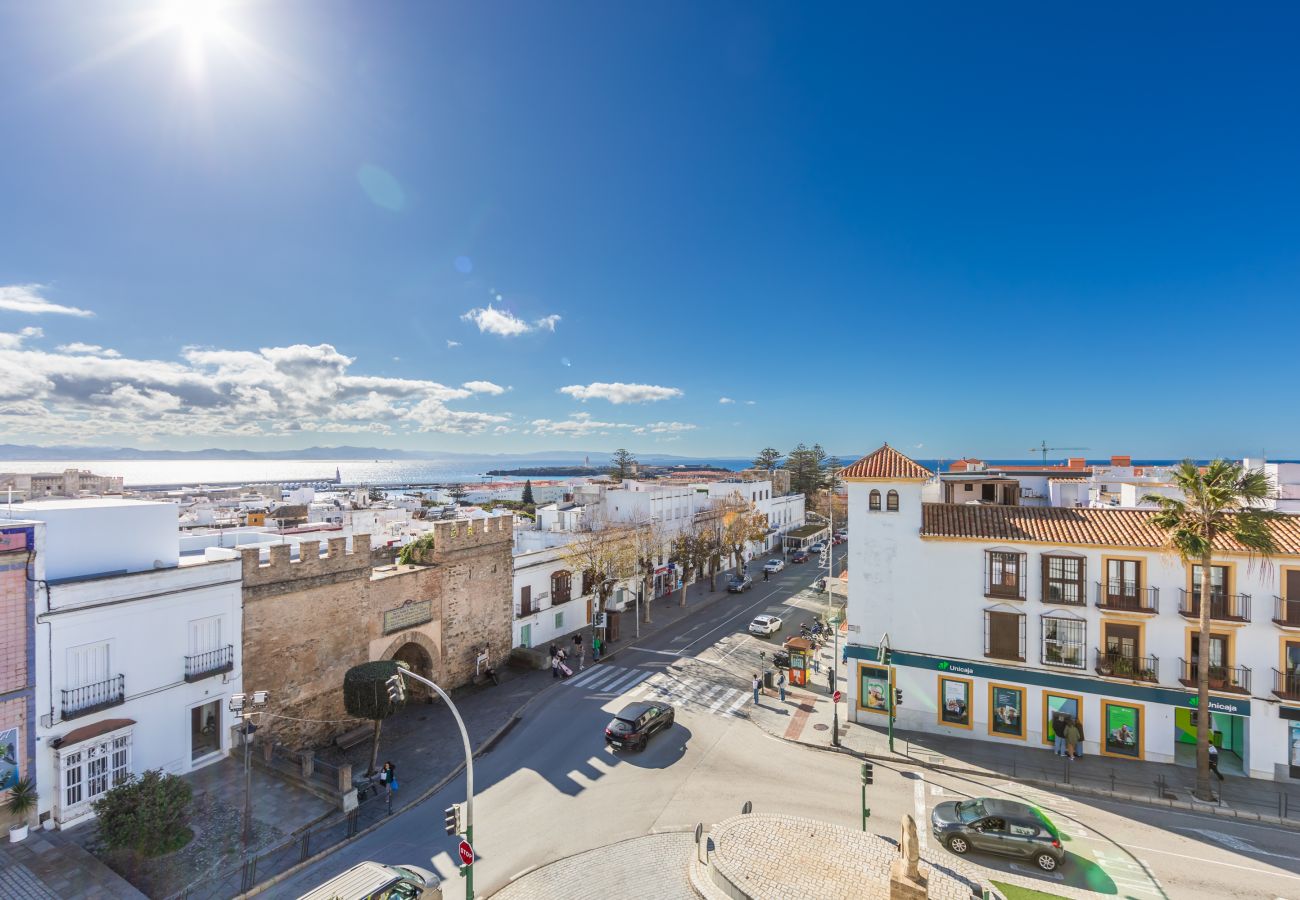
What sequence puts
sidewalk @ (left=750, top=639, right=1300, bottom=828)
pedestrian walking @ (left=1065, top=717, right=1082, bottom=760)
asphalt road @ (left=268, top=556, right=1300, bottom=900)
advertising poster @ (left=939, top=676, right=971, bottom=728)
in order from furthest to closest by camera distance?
advertising poster @ (left=939, top=676, right=971, bottom=728)
pedestrian walking @ (left=1065, top=717, right=1082, bottom=760)
sidewalk @ (left=750, top=639, right=1300, bottom=828)
asphalt road @ (left=268, top=556, right=1300, bottom=900)

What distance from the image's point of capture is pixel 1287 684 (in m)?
20.0

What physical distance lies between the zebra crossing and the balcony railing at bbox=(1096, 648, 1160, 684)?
14452 millimetres

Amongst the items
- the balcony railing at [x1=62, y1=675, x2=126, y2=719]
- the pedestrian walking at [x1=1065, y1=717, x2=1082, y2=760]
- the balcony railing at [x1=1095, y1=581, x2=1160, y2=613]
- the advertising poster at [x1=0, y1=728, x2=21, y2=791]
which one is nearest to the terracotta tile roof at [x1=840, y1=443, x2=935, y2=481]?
the balcony railing at [x1=1095, y1=581, x2=1160, y2=613]

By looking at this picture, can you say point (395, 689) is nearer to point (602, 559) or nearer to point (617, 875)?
point (617, 875)

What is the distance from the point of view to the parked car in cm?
1603

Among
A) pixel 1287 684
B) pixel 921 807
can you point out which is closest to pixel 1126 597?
pixel 1287 684

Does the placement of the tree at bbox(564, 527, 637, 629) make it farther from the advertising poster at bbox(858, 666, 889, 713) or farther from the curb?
the curb

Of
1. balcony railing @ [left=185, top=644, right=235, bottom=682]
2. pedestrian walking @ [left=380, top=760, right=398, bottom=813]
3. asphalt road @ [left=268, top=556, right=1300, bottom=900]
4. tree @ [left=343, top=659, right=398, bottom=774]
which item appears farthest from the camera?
tree @ [left=343, top=659, right=398, bottom=774]

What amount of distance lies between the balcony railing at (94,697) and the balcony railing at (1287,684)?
3739cm

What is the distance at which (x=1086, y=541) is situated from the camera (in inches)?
880

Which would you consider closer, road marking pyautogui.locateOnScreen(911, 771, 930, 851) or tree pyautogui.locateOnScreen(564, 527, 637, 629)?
road marking pyautogui.locateOnScreen(911, 771, 930, 851)

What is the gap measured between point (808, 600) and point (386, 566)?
3252 cm

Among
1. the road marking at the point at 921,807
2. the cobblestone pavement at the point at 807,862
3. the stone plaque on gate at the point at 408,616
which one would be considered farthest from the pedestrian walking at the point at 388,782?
the road marking at the point at 921,807

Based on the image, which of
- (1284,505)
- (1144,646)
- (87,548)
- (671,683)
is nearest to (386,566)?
(87,548)
